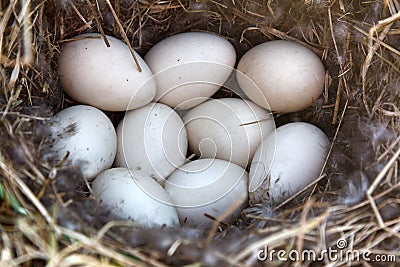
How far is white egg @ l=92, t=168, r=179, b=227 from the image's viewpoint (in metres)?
1.30

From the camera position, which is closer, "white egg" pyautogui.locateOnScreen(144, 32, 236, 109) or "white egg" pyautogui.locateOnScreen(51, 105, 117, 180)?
"white egg" pyautogui.locateOnScreen(51, 105, 117, 180)

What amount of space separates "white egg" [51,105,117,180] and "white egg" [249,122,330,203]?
371 mm

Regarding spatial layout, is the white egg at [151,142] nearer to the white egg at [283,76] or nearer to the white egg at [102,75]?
the white egg at [102,75]

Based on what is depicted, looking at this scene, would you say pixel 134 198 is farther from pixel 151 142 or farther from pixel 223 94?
pixel 223 94

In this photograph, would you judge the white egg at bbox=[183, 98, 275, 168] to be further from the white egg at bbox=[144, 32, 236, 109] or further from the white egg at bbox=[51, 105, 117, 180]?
the white egg at bbox=[51, 105, 117, 180]

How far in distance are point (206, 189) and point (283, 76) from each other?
0.37 metres

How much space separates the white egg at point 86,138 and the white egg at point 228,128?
0.24 m

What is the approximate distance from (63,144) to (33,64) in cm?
21

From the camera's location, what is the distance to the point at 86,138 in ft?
4.67

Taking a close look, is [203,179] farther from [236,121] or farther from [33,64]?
[33,64]

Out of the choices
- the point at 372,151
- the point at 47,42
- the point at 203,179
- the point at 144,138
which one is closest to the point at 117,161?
the point at 144,138

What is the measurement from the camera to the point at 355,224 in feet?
3.77

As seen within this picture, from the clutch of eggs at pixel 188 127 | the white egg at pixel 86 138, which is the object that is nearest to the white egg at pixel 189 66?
the clutch of eggs at pixel 188 127

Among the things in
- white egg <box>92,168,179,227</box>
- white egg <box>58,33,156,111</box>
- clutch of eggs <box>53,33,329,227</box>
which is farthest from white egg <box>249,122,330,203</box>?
white egg <box>58,33,156,111</box>
